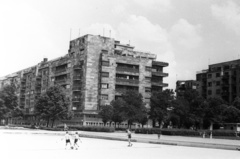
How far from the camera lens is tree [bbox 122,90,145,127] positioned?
89500mm

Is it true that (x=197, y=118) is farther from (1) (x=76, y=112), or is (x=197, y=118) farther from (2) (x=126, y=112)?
(1) (x=76, y=112)

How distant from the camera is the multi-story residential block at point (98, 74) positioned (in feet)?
355

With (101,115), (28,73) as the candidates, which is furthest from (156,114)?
(28,73)

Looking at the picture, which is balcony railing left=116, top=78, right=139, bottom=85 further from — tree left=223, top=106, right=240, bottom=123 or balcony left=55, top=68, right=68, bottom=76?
tree left=223, top=106, right=240, bottom=123

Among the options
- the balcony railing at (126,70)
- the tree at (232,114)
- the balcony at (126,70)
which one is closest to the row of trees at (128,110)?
the balcony at (126,70)

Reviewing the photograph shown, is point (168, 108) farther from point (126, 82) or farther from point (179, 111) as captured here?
point (126, 82)

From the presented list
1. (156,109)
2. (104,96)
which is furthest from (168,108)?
(104,96)

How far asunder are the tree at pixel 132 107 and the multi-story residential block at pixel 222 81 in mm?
49636

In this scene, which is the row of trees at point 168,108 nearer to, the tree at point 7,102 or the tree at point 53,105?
the tree at point 53,105

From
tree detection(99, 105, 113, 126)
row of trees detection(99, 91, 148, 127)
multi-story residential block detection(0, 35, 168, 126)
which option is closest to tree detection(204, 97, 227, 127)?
row of trees detection(99, 91, 148, 127)

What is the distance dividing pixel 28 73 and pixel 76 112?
53918 millimetres

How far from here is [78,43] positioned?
11394 cm

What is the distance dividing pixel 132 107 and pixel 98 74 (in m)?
25.2

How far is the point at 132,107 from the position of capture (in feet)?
294
